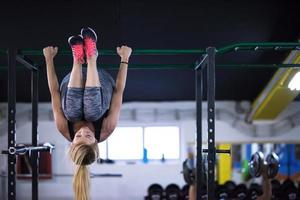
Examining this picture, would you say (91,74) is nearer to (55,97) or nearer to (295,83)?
(55,97)

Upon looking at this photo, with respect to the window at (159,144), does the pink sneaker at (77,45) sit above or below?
above

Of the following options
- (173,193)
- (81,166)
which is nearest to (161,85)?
(173,193)

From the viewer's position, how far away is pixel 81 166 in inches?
90.1

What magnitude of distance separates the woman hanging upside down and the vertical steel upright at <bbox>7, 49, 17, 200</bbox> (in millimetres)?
273

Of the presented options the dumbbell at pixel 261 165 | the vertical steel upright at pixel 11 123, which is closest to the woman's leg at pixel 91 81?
the vertical steel upright at pixel 11 123

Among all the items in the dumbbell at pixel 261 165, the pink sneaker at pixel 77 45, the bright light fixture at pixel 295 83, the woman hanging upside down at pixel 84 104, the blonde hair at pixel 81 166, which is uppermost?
the bright light fixture at pixel 295 83

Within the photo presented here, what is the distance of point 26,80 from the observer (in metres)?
6.14

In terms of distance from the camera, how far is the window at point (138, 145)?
7.16m

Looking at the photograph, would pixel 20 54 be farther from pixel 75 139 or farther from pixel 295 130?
pixel 295 130

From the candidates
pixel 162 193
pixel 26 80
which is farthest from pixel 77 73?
pixel 162 193

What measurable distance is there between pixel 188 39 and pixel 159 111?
2.45m

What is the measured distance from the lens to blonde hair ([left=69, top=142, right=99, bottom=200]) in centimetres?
223

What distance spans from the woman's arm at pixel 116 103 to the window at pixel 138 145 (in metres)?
4.56

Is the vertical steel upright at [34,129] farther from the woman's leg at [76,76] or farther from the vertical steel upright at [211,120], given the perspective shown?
the vertical steel upright at [211,120]
